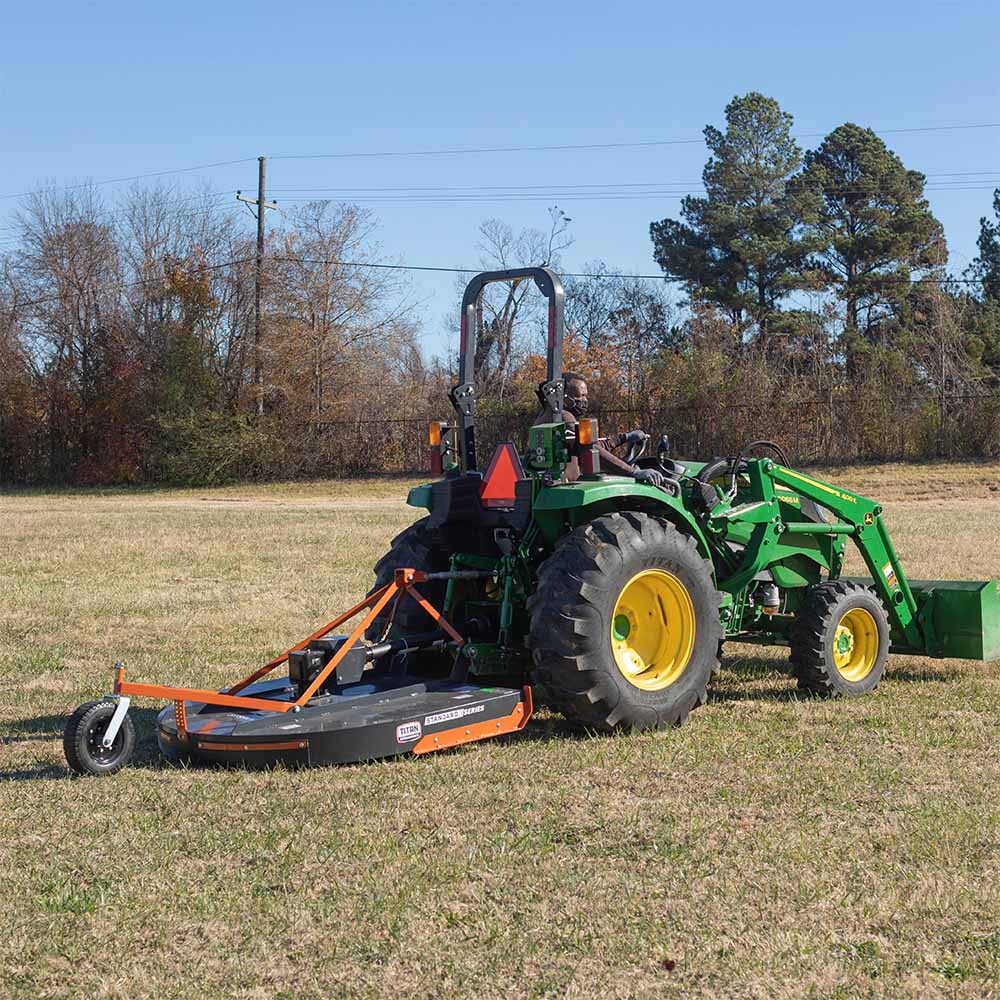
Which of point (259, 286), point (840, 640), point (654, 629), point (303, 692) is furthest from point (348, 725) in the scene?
point (259, 286)

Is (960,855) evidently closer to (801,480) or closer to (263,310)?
(801,480)

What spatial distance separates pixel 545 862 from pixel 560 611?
72.7 inches

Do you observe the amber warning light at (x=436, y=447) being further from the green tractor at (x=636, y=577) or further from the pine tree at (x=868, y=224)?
the pine tree at (x=868, y=224)

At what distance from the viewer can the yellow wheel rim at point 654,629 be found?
22.4ft

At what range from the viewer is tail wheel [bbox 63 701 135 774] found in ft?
19.1

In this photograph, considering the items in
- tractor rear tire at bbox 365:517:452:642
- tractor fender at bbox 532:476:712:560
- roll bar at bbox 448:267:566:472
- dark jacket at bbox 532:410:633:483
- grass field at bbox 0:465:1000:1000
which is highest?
roll bar at bbox 448:267:566:472

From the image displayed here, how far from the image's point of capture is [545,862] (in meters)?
4.66

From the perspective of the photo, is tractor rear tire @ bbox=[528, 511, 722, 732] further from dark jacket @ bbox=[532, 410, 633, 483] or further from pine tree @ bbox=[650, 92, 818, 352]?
pine tree @ bbox=[650, 92, 818, 352]

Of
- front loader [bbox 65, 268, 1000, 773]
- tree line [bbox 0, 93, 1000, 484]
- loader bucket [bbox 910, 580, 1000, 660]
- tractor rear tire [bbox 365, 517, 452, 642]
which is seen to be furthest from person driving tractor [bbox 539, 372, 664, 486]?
tree line [bbox 0, 93, 1000, 484]

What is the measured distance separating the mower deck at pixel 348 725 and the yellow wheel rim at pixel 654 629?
694mm

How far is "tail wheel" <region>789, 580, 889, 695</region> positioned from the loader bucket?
0.48m

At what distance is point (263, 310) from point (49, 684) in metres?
33.3

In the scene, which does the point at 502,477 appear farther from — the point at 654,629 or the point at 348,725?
the point at 348,725

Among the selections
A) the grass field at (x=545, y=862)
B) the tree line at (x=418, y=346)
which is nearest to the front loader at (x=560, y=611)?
the grass field at (x=545, y=862)
